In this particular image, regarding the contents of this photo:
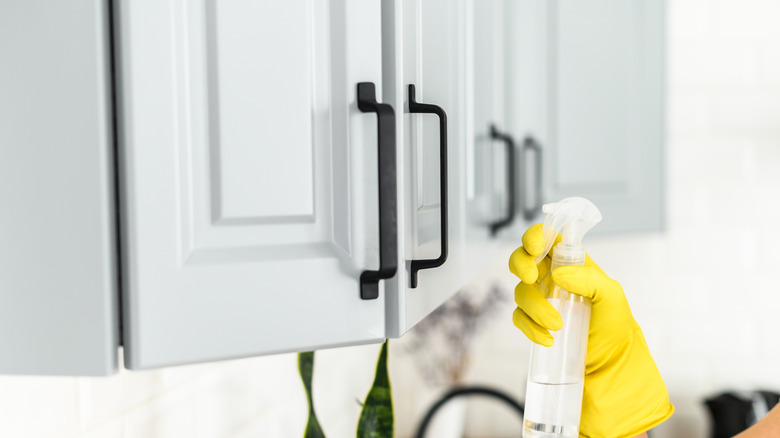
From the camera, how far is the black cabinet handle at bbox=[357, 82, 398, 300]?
1.58 ft

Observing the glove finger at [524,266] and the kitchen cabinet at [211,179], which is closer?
the kitchen cabinet at [211,179]

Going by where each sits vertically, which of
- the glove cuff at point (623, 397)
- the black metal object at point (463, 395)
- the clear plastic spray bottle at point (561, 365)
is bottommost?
the black metal object at point (463, 395)

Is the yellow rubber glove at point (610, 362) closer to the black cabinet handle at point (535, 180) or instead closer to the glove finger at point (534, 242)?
the glove finger at point (534, 242)

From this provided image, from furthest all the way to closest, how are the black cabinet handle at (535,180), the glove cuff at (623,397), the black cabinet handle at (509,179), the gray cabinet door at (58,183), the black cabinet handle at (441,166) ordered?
the black cabinet handle at (535,180), the black cabinet handle at (509,179), the glove cuff at (623,397), the black cabinet handle at (441,166), the gray cabinet door at (58,183)

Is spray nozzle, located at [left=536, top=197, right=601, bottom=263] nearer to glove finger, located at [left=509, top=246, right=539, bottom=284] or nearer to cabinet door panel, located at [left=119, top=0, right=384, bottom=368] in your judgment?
glove finger, located at [left=509, top=246, right=539, bottom=284]

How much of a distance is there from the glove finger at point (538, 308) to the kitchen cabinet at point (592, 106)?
45 centimetres

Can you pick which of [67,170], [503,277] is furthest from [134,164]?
[503,277]

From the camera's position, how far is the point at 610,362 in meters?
0.75

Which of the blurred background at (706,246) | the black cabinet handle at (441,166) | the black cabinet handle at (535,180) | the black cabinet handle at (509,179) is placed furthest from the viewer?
the blurred background at (706,246)

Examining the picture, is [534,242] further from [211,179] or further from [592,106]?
[592,106]

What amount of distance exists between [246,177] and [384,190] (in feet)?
0.35

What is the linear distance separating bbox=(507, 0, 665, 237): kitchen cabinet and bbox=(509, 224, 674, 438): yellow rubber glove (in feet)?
1.24

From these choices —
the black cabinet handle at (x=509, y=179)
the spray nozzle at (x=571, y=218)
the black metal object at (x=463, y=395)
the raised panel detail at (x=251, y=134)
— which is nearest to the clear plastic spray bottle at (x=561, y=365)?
the spray nozzle at (x=571, y=218)

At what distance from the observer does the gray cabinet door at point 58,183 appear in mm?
422
